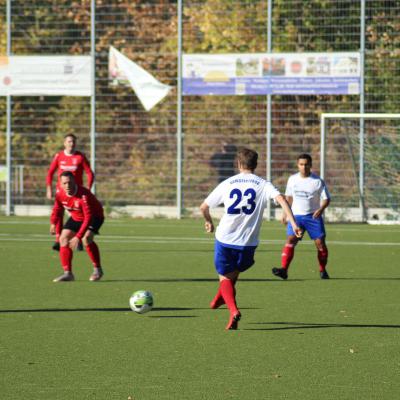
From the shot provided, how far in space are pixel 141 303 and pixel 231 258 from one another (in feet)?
4.04

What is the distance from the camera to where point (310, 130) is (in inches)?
1168

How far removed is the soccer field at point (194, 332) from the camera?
8.18 metres

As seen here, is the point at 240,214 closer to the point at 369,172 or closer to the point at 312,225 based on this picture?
the point at 312,225

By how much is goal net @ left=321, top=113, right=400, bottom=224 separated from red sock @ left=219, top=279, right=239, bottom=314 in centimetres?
1718

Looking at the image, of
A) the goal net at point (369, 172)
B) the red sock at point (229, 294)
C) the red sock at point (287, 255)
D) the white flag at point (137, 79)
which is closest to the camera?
the red sock at point (229, 294)

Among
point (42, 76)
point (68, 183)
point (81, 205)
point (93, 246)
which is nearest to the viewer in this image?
point (68, 183)

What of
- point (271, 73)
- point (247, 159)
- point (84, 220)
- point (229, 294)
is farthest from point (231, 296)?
point (271, 73)

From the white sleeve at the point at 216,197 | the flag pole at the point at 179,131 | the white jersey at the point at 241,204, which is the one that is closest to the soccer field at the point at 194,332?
the white jersey at the point at 241,204

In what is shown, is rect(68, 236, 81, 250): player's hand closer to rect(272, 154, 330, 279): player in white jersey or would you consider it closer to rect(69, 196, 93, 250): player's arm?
rect(69, 196, 93, 250): player's arm

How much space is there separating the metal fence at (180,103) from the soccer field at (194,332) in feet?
34.7

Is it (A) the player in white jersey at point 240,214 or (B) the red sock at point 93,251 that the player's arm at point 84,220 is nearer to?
(B) the red sock at point 93,251

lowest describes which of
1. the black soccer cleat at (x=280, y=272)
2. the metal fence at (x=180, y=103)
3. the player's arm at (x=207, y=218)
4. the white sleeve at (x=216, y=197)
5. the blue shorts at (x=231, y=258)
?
the black soccer cleat at (x=280, y=272)

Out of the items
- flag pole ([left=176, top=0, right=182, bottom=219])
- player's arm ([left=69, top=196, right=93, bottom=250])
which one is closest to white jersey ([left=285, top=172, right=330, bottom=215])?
player's arm ([left=69, top=196, right=93, bottom=250])

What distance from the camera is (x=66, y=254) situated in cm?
1527
